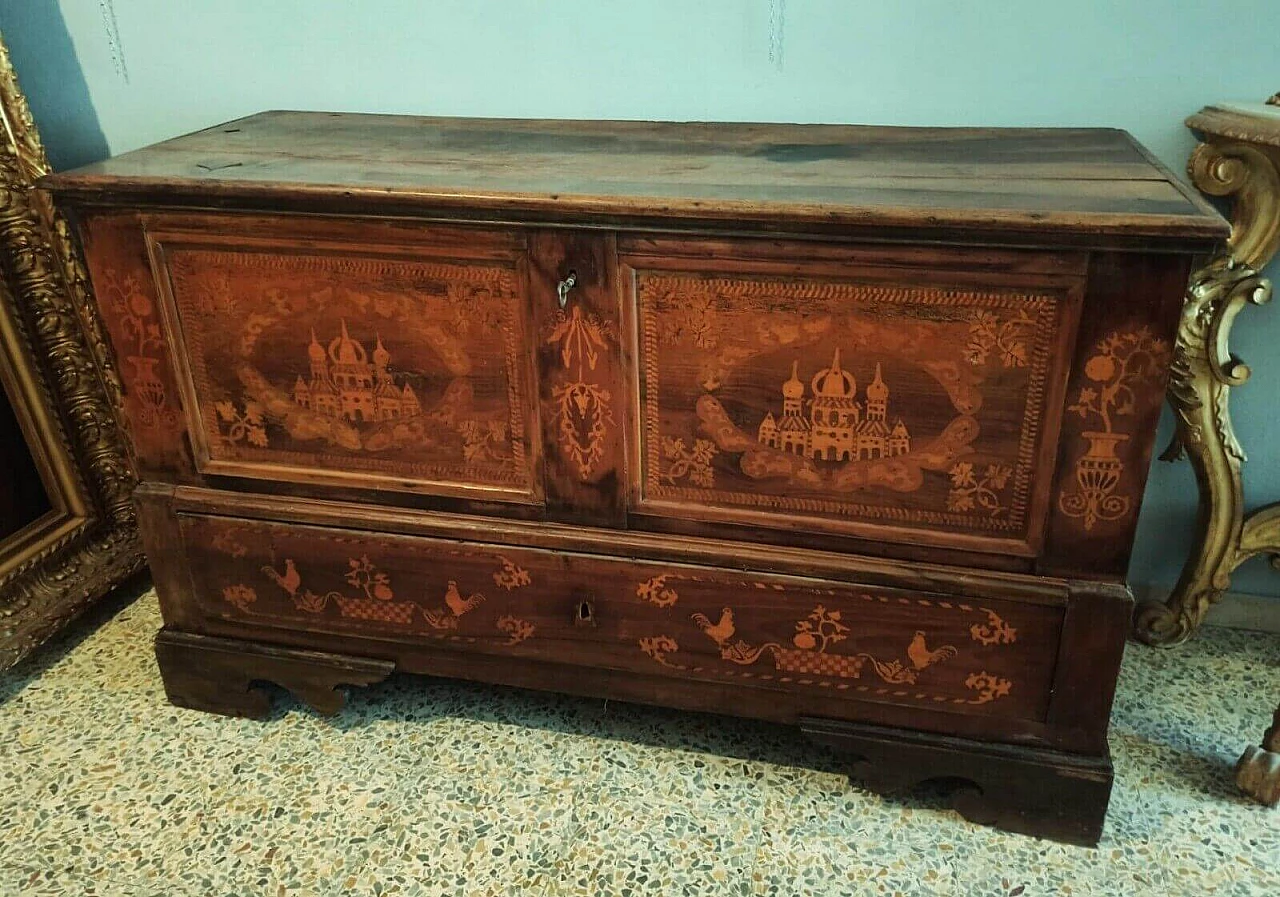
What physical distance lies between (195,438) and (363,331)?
366 mm

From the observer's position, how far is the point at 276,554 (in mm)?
1631

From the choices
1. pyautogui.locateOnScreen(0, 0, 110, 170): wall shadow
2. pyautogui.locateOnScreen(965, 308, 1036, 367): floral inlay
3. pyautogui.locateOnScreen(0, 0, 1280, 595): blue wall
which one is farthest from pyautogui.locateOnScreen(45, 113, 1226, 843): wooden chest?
pyautogui.locateOnScreen(0, 0, 110, 170): wall shadow

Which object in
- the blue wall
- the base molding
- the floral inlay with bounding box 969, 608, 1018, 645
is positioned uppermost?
the blue wall

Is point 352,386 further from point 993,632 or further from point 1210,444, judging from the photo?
point 1210,444

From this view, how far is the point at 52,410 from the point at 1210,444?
2157 millimetres

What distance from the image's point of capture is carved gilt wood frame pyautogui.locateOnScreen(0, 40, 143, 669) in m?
1.85

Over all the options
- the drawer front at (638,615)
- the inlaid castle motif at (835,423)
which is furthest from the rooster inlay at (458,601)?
the inlaid castle motif at (835,423)

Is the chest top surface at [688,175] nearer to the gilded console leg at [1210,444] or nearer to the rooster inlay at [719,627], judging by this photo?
the gilded console leg at [1210,444]

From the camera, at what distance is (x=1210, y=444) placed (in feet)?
5.67

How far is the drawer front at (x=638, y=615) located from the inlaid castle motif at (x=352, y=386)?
207mm

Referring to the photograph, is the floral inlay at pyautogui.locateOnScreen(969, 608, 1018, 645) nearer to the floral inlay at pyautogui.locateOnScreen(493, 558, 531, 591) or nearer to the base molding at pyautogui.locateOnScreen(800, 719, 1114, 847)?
the base molding at pyautogui.locateOnScreen(800, 719, 1114, 847)

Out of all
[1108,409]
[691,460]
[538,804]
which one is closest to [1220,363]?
[1108,409]

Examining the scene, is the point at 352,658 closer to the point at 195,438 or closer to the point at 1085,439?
the point at 195,438

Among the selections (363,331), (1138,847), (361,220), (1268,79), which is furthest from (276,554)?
(1268,79)
